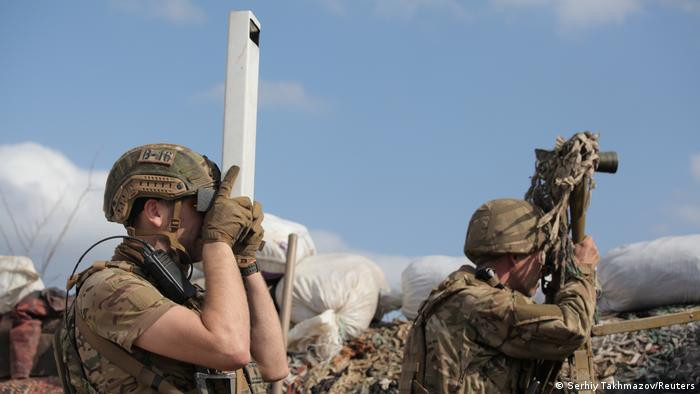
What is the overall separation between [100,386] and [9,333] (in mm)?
5475

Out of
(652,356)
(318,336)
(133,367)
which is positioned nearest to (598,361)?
(652,356)

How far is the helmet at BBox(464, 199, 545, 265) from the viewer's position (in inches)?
154

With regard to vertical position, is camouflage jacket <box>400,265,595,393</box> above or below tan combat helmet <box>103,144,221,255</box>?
below

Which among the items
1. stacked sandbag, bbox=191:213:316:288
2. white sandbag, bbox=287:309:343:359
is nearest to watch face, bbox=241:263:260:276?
white sandbag, bbox=287:309:343:359

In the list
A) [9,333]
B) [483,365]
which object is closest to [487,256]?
[483,365]

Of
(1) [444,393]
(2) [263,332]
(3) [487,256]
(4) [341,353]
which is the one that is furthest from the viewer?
(4) [341,353]

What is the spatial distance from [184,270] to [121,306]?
1.18 ft

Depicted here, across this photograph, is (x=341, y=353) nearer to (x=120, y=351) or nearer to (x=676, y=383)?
(x=676, y=383)

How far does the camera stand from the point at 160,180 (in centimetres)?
284

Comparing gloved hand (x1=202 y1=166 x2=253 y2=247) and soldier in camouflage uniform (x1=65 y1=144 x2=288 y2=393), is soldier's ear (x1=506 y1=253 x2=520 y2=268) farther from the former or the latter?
gloved hand (x1=202 y1=166 x2=253 y2=247)

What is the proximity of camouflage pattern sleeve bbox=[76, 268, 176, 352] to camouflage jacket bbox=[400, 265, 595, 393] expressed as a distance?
5.09 feet

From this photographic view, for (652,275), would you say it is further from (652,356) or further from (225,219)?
(225,219)

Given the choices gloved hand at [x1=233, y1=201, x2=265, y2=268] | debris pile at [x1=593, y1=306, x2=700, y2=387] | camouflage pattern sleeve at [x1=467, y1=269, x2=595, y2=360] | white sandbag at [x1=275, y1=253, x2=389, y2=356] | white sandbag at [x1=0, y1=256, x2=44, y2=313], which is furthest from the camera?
white sandbag at [x1=0, y1=256, x2=44, y2=313]

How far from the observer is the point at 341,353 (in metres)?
6.98
